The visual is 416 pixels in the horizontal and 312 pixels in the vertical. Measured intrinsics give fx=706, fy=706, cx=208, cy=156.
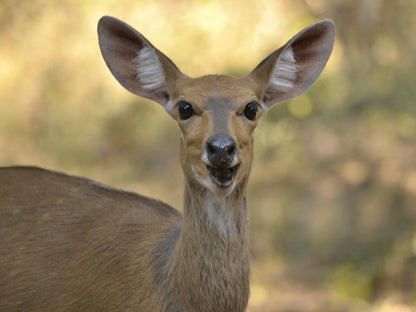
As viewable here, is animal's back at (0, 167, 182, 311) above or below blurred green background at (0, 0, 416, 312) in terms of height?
below

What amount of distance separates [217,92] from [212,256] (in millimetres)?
1106

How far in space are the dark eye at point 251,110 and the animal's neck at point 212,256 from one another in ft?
1.61

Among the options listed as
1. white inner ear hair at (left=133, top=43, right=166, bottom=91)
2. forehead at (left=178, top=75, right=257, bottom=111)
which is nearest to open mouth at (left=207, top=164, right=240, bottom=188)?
forehead at (left=178, top=75, right=257, bottom=111)

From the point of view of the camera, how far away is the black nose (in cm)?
426

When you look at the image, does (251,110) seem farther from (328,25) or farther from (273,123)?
(273,123)

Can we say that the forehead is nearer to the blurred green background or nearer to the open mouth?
the open mouth

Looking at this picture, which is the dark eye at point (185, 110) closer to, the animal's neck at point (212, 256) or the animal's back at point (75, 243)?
the animal's neck at point (212, 256)

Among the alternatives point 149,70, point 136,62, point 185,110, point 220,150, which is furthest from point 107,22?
point 220,150

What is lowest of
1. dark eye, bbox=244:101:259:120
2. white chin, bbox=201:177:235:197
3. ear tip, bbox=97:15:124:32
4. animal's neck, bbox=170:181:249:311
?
animal's neck, bbox=170:181:249:311

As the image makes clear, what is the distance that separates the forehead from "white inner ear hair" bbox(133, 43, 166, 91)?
0.28 metres

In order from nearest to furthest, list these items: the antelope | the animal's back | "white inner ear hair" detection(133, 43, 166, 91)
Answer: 1. the antelope
2. the animal's back
3. "white inner ear hair" detection(133, 43, 166, 91)

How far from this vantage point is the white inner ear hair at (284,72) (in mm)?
5285

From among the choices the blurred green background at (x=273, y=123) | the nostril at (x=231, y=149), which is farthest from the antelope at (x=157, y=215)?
the blurred green background at (x=273, y=123)

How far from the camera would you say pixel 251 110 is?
486cm
